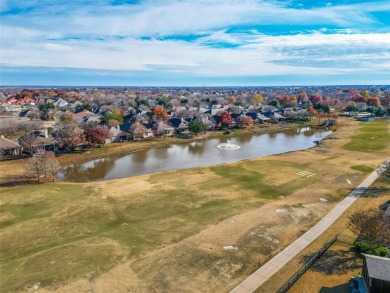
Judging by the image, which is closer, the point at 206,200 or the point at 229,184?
the point at 206,200

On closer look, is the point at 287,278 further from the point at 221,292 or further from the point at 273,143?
the point at 273,143

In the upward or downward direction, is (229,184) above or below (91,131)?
below

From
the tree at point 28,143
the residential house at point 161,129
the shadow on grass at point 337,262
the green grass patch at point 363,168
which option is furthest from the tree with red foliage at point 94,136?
the shadow on grass at point 337,262

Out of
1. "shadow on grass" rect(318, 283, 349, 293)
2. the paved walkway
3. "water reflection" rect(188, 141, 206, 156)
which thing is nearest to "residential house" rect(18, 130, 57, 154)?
"water reflection" rect(188, 141, 206, 156)

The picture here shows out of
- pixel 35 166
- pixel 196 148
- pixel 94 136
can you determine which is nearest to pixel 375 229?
pixel 35 166

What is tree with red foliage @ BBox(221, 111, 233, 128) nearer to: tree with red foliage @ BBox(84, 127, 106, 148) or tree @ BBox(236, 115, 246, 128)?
tree @ BBox(236, 115, 246, 128)

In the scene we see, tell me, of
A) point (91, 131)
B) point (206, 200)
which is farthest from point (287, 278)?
point (91, 131)
